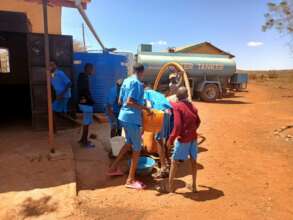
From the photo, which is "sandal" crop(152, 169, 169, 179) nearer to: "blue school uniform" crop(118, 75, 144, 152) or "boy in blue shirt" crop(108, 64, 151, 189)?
"boy in blue shirt" crop(108, 64, 151, 189)

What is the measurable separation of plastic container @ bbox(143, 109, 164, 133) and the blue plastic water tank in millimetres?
4412

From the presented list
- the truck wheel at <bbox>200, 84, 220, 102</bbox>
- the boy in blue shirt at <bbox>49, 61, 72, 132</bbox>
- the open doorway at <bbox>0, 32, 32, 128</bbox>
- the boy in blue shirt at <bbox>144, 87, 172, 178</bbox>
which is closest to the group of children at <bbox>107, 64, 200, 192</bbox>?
the boy in blue shirt at <bbox>144, 87, 172, 178</bbox>

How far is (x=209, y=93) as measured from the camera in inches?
670

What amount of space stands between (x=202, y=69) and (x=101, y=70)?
965 centimetres

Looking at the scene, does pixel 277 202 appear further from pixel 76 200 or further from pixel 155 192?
pixel 76 200

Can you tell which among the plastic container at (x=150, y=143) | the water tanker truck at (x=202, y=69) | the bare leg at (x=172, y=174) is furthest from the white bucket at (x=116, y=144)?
the water tanker truck at (x=202, y=69)

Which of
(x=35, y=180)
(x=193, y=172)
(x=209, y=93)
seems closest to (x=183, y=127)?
(x=193, y=172)

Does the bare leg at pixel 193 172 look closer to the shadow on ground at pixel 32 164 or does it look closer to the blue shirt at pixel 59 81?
the shadow on ground at pixel 32 164

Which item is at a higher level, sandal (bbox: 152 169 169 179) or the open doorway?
the open doorway

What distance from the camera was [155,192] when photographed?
3984mm

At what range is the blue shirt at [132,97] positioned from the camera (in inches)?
150

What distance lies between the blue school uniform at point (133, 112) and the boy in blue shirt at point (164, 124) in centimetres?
66

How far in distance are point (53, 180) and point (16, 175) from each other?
22.5 inches

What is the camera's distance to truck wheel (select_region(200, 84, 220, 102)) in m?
16.9
